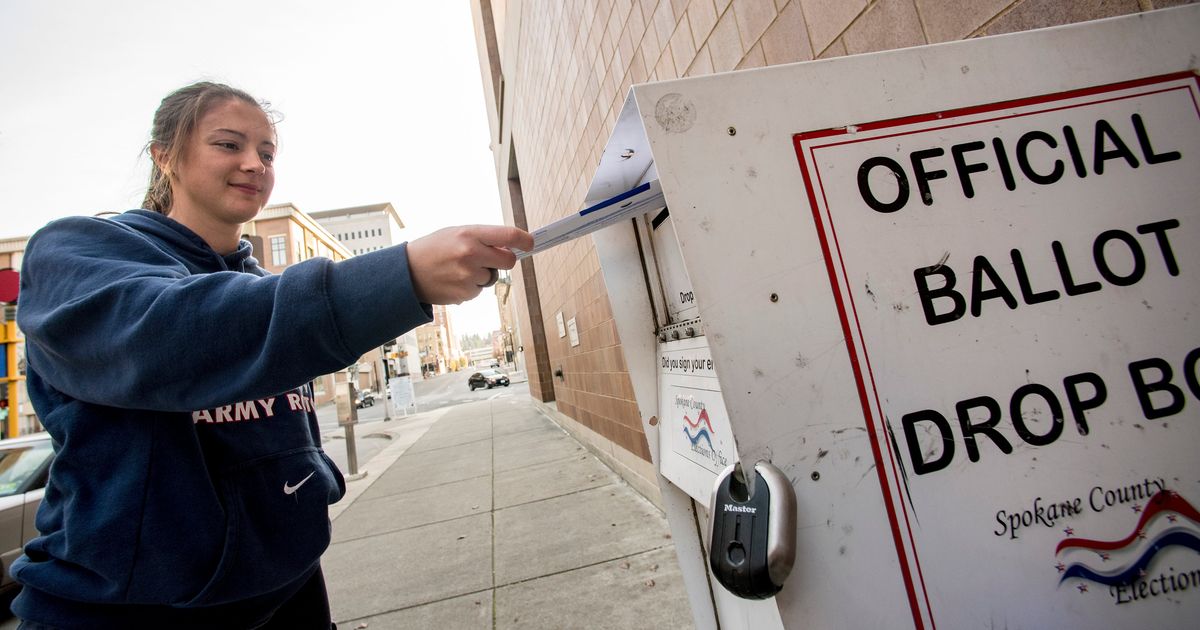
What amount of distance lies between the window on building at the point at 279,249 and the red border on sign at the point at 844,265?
4152 centimetres

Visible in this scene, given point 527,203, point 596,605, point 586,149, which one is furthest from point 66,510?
point 527,203

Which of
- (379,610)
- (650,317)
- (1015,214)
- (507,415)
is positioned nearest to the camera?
(1015,214)

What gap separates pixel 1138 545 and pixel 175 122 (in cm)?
191

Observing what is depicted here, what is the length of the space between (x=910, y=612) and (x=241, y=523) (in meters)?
1.16

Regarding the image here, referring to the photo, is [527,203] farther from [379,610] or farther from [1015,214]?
[1015,214]

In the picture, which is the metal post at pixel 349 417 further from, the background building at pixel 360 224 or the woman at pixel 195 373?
the background building at pixel 360 224

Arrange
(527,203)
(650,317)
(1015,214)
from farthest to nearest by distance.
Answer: (527,203) → (650,317) → (1015,214)

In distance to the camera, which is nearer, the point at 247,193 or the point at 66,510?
the point at 66,510

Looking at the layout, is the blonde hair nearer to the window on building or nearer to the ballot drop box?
the ballot drop box

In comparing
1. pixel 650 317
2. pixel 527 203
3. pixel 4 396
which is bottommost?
pixel 650 317

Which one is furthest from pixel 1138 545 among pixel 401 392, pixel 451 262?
pixel 401 392

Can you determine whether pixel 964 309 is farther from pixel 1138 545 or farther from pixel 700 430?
pixel 700 430

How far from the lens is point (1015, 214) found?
33.0 inches

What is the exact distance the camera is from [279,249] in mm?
36375
